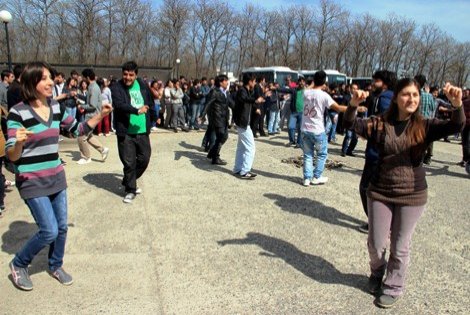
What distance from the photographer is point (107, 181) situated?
671 centimetres

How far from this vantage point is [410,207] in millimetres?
3133

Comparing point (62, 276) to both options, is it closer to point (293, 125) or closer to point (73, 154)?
point (73, 154)

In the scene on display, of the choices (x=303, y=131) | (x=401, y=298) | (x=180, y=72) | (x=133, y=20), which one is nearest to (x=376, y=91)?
(x=303, y=131)

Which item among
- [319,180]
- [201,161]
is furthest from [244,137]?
[201,161]

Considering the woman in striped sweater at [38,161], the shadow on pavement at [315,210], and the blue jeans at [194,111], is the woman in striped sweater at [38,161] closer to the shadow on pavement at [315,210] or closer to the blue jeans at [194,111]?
the shadow on pavement at [315,210]

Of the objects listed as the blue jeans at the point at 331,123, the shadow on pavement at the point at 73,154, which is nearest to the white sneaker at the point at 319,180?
the blue jeans at the point at 331,123

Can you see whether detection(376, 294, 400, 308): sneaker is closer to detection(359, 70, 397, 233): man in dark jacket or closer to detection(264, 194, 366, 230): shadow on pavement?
detection(359, 70, 397, 233): man in dark jacket

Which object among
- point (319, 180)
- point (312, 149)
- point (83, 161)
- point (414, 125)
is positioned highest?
point (414, 125)

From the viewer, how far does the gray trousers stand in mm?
3164

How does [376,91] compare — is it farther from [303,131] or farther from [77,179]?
[77,179]

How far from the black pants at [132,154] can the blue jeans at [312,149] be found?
2608 mm

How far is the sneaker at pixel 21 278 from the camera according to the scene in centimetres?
Result: 331

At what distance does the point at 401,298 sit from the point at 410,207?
851 millimetres

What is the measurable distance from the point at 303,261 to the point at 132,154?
2.90m
